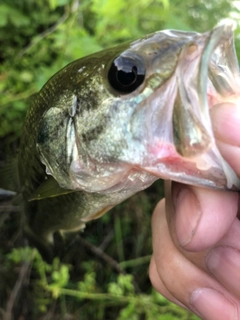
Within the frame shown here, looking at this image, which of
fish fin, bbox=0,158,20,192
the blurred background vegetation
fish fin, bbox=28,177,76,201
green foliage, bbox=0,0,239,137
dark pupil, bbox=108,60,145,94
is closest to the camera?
dark pupil, bbox=108,60,145,94


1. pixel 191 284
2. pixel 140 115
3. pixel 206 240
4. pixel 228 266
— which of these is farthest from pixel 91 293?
pixel 140 115

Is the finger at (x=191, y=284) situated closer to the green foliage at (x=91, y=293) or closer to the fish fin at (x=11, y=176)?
the fish fin at (x=11, y=176)

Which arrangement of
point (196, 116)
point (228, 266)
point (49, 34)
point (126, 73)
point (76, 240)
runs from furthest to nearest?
point (76, 240)
point (49, 34)
point (228, 266)
point (126, 73)
point (196, 116)

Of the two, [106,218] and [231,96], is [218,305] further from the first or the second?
[106,218]

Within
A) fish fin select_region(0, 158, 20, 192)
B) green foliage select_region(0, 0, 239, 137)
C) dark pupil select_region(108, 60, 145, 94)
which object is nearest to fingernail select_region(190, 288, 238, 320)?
dark pupil select_region(108, 60, 145, 94)

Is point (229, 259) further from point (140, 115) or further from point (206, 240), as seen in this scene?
point (140, 115)

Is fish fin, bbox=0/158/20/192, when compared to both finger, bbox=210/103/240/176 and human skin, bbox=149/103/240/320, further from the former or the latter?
finger, bbox=210/103/240/176

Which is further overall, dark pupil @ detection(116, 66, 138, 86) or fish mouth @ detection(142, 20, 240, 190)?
dark pupil @ detection(116, 66, 138, 86)

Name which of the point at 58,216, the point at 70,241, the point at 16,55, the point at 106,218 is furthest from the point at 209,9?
the point at 58,216
